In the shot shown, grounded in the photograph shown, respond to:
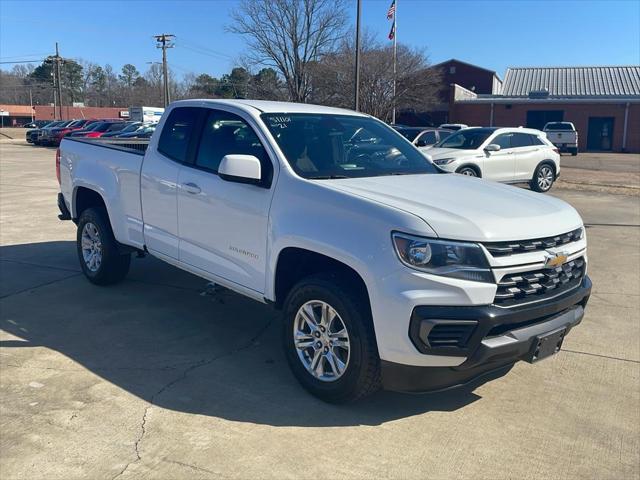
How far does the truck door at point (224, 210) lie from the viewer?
424 cm

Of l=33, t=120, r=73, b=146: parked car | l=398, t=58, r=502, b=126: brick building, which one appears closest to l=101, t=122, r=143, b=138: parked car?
l=33, t=120, r=73, b=146: parked car

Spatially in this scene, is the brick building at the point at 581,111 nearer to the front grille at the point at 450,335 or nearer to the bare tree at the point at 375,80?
the bare tree at the point at 375,80

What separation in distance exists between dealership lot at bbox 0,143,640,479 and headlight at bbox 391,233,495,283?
40.2 inches

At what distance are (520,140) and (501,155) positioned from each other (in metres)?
0.99

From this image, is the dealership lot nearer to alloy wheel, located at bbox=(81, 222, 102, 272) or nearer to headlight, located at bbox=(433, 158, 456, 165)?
alloy wheel, located at bbox=(81, 222, 102, 272)

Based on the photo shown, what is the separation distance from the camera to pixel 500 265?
3.34 metres

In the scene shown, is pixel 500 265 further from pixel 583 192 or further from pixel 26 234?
pixel 583 192

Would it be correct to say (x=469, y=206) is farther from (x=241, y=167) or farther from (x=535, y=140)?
(x=535, y=140)

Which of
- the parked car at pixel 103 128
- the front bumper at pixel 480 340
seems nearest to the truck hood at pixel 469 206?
the front bumper at pixel 480 340

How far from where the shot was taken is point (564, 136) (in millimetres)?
38469

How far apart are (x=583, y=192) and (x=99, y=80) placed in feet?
421

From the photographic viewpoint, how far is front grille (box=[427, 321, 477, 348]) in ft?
10.7

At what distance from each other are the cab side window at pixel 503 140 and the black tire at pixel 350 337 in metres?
12.6

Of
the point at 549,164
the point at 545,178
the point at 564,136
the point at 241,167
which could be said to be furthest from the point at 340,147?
the point at 564,136
